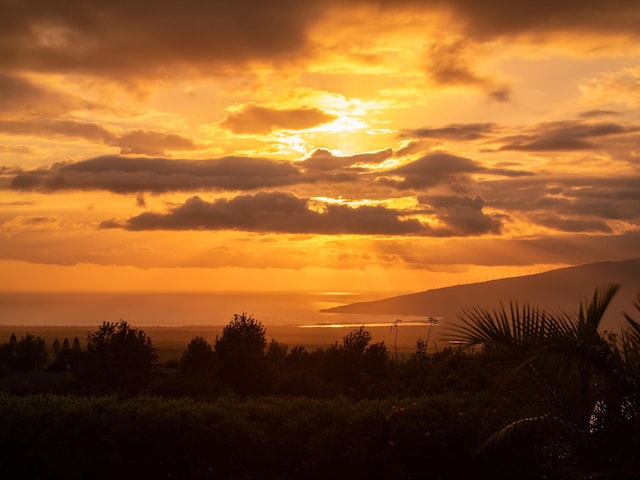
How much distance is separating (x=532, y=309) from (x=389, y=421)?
2046 mm

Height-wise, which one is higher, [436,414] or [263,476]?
[436,414]

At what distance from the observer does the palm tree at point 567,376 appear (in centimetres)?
701

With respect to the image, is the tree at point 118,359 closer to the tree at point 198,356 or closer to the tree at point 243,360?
the tree at point 198,356

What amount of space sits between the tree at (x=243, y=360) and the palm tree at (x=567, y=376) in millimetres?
13074

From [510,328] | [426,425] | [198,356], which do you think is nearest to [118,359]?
[198,356]

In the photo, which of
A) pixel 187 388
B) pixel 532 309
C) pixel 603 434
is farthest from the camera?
pixel 187 388

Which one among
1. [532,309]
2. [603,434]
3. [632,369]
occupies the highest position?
[532,309]

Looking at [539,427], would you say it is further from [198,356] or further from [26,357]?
[26,357]

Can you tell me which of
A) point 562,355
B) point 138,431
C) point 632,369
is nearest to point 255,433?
point 138,431

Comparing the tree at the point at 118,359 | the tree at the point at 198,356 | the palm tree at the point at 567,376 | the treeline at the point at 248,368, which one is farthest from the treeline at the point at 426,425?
the tree at the point at 198,356

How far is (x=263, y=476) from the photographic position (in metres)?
8.57

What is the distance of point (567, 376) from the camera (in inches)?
286

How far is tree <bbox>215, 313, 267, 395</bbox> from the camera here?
2019cm

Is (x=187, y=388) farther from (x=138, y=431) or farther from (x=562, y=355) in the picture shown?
(x=562, y=355)
